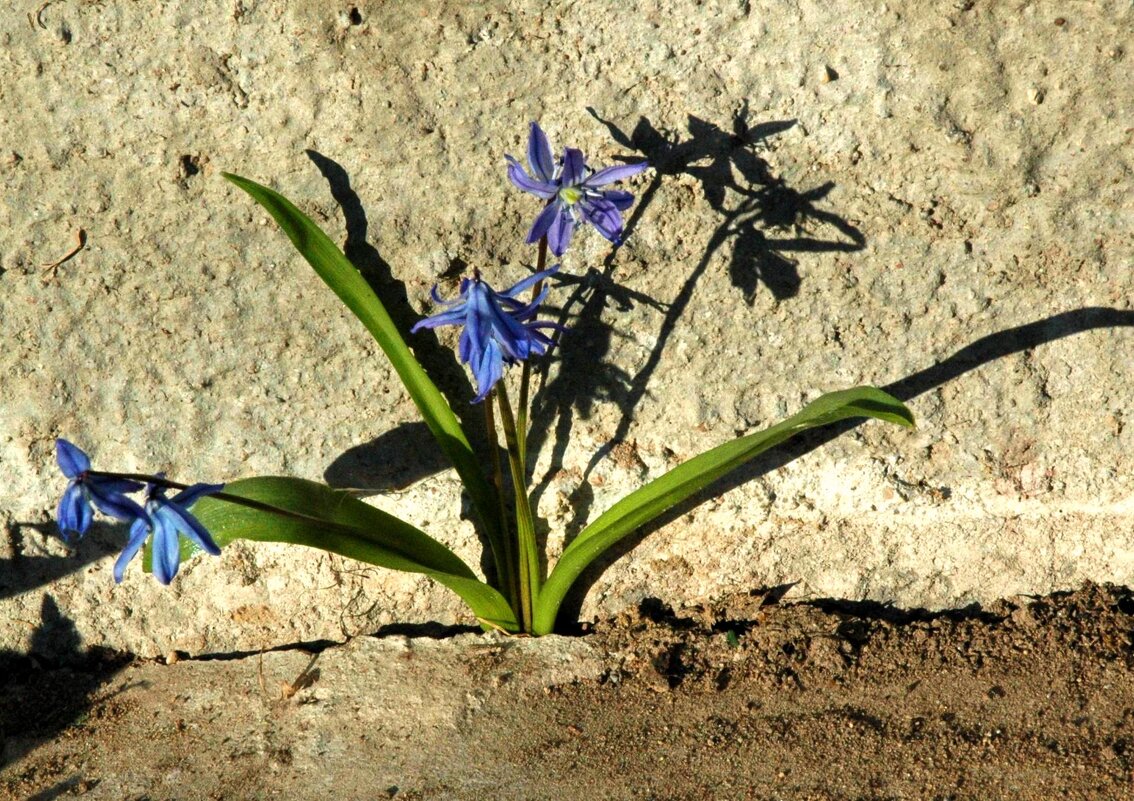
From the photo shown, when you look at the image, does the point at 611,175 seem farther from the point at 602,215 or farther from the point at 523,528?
the point at 523,528

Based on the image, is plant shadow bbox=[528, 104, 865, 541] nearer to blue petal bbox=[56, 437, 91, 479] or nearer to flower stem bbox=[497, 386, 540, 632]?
flower stem bbox=[497, 386, 540, 632]

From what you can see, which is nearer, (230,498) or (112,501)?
(112,501)

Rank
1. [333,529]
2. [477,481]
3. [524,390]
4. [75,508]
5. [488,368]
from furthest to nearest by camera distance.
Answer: [477,481]
[524,390]
[333,529]
[488,368]
[75,508]

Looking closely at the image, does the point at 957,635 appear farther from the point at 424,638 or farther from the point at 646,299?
the point at 424,638

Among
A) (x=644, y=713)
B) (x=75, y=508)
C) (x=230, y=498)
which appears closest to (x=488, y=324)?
(x=230, y=498)

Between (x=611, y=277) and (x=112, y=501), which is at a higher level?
(x=611, y=277)

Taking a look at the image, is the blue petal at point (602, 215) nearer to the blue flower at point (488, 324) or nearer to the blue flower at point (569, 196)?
the blue flower at point (569, 196)

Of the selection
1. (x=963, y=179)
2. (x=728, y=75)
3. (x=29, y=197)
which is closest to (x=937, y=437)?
(x=963, y=179)
